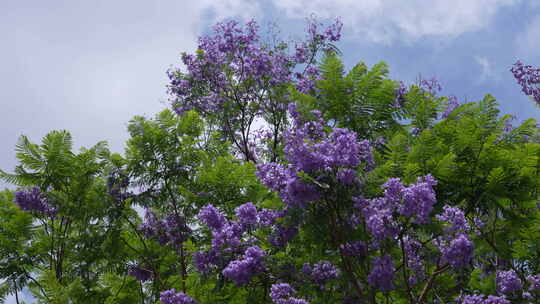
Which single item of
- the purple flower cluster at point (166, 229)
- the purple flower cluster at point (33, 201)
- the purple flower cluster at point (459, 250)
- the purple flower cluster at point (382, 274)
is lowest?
the purple flower cluster at point (382, 274)

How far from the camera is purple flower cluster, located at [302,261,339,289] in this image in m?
5.15

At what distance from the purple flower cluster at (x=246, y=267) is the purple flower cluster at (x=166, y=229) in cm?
336

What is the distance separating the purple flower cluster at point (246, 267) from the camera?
16.8 feet

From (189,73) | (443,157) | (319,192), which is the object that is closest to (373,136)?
(443,157)

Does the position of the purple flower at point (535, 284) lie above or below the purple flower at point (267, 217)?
below

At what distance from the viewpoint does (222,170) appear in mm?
7180

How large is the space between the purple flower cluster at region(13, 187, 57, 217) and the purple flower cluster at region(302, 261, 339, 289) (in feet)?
16.7

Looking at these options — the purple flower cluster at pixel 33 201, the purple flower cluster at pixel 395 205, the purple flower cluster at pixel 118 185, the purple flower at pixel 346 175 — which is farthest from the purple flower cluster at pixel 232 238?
the purple flower cluster at pixel 33 201

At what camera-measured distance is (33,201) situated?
27.7 feet

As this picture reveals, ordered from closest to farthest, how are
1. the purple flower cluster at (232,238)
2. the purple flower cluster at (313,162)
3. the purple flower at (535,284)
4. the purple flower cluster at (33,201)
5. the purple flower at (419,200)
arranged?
the purple flower at (419,200)
the purple flower cluster at (313,162)
the purple flower cluster at (232,238)
the purple flower at (535,284)
the purple flower cluster at (33,201)

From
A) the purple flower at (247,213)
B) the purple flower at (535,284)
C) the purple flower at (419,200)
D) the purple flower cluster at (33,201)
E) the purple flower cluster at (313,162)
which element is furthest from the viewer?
the purple flower cluster at (33,201)

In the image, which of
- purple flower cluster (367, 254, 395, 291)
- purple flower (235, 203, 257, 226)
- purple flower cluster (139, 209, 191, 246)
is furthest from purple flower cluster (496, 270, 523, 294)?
purple flower cluster (139, 209, 191, 246)

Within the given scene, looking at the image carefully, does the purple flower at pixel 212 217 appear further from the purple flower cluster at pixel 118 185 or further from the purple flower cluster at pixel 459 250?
the purple flower cluster at pixel 118 185

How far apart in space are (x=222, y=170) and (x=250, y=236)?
64.4 inches
